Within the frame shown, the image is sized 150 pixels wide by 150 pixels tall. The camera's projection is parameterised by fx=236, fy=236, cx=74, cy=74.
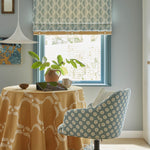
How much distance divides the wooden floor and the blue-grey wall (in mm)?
269

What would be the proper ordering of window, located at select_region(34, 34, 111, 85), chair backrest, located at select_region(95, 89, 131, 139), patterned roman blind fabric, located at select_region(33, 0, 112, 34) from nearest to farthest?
chair backrest, located at select_region(95, 89, 131, 139) → patterned roman blind fabric, located at select_region(33, 0, 112, 34) → window, located at select_region(34, 34, 111, 85)

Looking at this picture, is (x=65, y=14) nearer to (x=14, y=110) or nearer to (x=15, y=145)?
(x=14, y=110)

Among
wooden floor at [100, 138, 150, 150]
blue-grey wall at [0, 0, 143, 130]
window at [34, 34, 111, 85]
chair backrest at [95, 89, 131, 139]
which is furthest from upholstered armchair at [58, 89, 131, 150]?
window at [34, 34, 111, 85]

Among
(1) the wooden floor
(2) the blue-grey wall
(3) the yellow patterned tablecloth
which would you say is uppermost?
(2) the blue-grey wall

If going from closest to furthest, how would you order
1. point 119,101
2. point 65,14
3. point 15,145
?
point 119,101
point 15,145
point 65,14

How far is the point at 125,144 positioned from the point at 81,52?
5.25ft

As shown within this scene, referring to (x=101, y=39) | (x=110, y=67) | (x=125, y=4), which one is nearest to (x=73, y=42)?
(x=101, y=39)

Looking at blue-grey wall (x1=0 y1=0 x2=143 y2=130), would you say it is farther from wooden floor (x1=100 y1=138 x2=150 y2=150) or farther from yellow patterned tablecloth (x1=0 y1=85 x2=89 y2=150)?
yellow patterned tablecloth (x1=0 y1=85 x2=89 y2=150)

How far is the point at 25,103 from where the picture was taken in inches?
97.3

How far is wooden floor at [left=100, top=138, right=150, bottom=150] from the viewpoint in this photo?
10.7ft

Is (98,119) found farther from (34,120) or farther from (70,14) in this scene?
(70,14)

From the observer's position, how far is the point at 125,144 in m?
3.44

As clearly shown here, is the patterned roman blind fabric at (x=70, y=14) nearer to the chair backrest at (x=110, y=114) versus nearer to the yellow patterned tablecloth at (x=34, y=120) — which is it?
the yellow patterned tablecloth at (x=34, y=120)

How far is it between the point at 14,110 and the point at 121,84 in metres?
1.94
